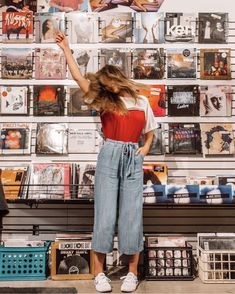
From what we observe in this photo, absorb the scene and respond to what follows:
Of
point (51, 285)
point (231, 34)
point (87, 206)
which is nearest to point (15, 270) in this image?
point (51, 285)

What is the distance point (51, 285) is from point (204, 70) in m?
2.30

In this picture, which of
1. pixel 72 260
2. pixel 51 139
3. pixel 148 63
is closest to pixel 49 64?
pixel 51 139

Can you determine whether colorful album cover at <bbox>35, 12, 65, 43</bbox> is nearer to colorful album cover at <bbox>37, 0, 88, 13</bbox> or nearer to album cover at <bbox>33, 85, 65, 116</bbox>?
colorful album cover at <bbox>37, 0, 88, 13</bbox>

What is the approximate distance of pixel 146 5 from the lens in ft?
13.9

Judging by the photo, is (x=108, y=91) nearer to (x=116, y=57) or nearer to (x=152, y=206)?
(x=116, y=57)

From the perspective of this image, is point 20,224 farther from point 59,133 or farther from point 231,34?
point 231,34

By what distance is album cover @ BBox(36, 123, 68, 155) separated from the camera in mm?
4105

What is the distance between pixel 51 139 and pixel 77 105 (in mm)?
390

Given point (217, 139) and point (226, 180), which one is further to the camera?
point (217, 139)

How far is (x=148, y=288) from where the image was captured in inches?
132

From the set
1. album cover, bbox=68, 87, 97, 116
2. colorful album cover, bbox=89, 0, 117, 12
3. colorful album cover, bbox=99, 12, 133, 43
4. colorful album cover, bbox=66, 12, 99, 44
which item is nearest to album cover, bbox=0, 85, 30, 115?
album cover, bbox=68, 87, 97, 116

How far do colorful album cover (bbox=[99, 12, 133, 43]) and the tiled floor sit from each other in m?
2.14

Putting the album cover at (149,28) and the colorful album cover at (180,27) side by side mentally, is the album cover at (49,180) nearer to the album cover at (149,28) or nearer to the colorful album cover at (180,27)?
the album cover at (149,28)

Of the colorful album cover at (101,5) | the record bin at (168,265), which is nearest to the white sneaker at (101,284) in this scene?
Answer: the record bin at (168,265)
